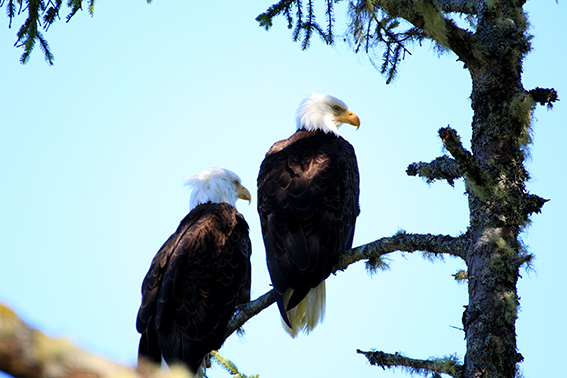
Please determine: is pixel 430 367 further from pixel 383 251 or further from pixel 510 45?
pixel 510 45

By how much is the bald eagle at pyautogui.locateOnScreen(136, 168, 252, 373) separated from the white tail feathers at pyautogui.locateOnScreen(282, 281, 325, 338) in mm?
654

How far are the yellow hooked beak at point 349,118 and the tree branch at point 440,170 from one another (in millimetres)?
2570

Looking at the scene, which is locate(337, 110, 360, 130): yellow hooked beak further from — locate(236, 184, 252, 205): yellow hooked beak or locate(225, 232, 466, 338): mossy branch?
locate(225, 232, 466, 338): mossy branch

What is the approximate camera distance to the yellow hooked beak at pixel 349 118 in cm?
646

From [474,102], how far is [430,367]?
67.5 inches

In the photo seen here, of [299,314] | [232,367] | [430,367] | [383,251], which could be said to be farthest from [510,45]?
[232,367]

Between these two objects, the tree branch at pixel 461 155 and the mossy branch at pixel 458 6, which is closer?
the tree branch at pixel 461 155

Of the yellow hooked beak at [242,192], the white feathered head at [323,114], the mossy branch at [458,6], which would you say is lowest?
the mossy branch at [458,6]

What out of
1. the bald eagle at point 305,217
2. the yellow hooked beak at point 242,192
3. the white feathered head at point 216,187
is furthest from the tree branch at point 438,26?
the yellow hooked beak at point 242,192

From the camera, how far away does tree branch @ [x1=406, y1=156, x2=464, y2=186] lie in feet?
12.2

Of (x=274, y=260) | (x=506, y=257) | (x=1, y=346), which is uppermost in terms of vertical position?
(x=274, y=260)

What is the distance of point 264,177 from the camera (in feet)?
17.0

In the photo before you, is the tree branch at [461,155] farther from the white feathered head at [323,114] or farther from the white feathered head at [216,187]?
the white feathered head at [216,187]

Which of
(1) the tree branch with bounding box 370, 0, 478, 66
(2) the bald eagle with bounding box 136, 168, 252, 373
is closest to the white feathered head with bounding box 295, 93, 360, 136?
(2) the bald eagle with bounding box 136, 168, 252, 373
